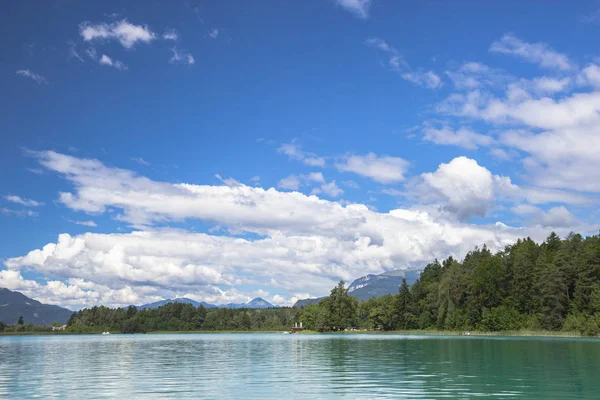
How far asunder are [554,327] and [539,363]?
99.7 m

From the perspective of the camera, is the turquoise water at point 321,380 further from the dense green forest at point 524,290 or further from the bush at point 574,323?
the dense green forest at point 524,290

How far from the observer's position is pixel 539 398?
1201 inches

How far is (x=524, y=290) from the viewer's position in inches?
6309

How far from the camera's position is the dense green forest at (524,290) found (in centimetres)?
13975

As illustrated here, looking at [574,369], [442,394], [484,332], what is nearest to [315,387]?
[442,394]

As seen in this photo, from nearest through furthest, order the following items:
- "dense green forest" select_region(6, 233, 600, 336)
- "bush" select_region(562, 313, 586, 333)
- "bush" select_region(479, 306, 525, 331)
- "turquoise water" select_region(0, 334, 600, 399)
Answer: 1. "turquoise water" select_region(0, 334, 600, 399)
2. "bush" select_region(562, 313, 586, 333)
3. "dense green forest" select_region(6, 233, 600, 336)
4. "bush" select_region(479, 306, 525, 331)

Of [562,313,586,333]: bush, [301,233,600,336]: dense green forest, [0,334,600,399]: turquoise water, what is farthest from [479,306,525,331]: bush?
[0,334,600,399]: turquoise water

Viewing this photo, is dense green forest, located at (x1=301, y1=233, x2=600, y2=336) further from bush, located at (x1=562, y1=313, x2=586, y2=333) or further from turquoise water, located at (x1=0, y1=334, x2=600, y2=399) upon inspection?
turquoise water, located at (x1=0, y1=334, x2=600, y2=399)

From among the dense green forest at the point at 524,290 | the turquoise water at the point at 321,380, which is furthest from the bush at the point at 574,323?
the turquoise water at the point at 321,380

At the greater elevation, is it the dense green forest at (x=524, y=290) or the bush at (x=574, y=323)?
the dense green forest at (x=524, y=290)

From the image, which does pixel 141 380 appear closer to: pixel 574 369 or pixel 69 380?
pixel 69 380

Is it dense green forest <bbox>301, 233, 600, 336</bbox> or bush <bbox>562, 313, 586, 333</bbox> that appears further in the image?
dense green forest <bbox>301, 233, 600, 336</bbox>

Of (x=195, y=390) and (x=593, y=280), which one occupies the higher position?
(x=593, y=280)

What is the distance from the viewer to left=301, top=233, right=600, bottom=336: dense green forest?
5502 inches
